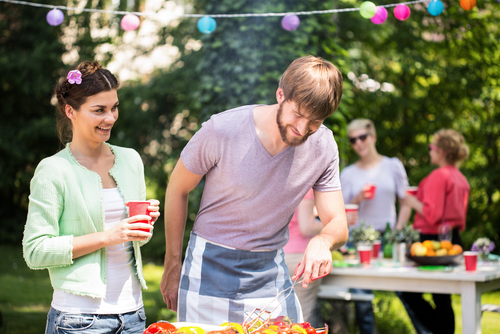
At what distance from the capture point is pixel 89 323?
1.74m

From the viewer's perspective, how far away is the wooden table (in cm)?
308

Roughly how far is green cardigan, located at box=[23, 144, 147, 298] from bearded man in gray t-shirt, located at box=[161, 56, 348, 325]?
32 cm

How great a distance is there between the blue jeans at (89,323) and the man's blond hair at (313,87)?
1.00m

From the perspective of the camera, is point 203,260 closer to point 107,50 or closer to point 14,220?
point 107,50

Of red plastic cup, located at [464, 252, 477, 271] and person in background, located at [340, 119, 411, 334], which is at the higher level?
person in background, located at [340, 119, 411, 334]

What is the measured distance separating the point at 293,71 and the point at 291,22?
87.8 inches

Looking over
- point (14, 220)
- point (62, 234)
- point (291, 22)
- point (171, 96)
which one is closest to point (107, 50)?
point (171, 96)

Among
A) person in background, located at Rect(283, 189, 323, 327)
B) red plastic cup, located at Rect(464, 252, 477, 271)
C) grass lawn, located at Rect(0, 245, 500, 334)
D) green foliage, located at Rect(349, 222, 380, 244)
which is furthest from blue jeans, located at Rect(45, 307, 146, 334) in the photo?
grass lawn, located at Rect(0, 245, 500, 334)

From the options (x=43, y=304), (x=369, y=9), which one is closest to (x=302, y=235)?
(x=369, y=9)

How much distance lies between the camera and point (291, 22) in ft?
12.3

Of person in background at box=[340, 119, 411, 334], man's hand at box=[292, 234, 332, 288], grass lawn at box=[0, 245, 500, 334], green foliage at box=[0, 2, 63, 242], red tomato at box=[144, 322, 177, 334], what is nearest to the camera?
red tomato at box=[144, 322, 177, 334]

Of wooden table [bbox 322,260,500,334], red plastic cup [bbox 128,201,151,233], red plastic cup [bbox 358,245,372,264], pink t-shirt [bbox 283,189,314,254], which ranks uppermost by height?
red plastic cup [bbox 128,201,151,233]

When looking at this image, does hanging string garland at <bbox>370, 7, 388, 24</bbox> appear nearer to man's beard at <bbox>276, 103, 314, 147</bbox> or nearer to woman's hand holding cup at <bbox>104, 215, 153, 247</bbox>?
man's beard at <bbox>276, 103, 314, 147</bbox>

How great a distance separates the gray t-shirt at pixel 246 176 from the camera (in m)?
1.81
